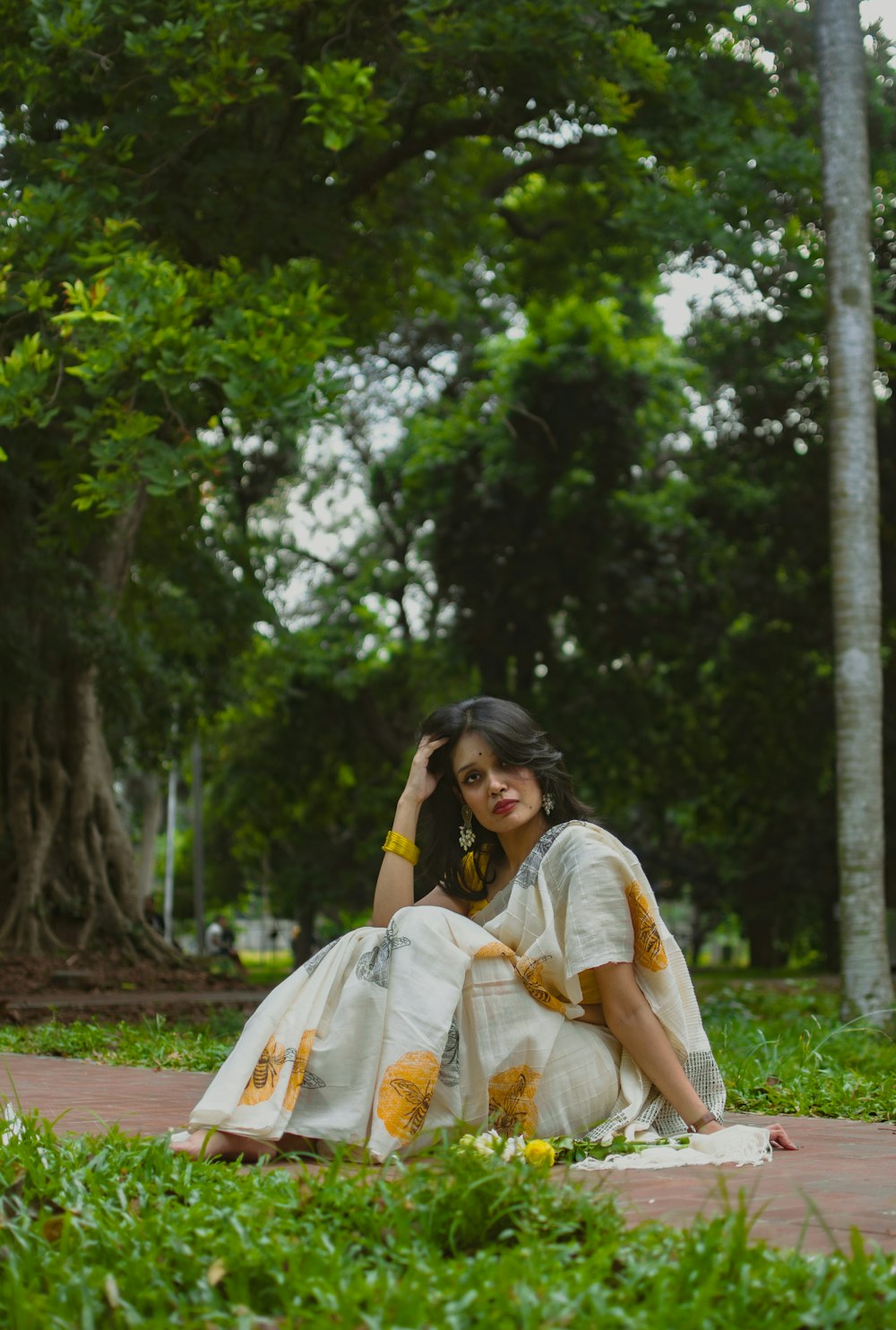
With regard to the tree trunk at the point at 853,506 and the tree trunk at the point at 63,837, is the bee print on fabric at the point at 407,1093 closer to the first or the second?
the tree trunk at the point at 853,506

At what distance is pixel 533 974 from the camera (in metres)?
3.83

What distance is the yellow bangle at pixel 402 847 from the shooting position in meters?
4.49

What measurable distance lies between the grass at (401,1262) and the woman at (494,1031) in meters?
0.48

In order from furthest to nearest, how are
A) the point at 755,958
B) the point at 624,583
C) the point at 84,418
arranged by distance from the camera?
1. the point at 755,958
2. the point at 624,583
3. the point at 84,418

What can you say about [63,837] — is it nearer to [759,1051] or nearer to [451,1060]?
[759,1051]

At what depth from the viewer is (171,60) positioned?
9.04 metres

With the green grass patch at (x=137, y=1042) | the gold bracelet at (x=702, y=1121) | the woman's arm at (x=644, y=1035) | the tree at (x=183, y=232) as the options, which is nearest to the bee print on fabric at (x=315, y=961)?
the woman's arm at (x=644, y=1035)

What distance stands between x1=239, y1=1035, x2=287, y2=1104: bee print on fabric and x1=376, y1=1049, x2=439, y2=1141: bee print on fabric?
0.28 metres

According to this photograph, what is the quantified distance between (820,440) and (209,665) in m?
8.35

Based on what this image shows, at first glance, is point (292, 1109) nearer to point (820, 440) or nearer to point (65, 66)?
point (65, 66)

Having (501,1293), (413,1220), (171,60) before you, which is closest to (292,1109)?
(413,1220)

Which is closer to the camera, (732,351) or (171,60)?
(171,60)

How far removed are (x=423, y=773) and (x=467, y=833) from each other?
225 mm

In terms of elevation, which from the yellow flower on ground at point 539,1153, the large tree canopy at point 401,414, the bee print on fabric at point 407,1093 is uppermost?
the large tree canopy at point 401,414
